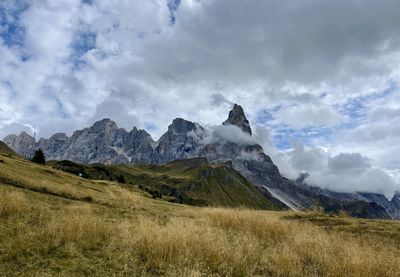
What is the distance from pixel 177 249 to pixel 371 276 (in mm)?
5715

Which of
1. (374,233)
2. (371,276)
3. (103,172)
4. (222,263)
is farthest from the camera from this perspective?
(103,172)

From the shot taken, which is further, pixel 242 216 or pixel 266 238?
pixel 242 216

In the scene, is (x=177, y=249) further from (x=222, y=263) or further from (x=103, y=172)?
(x=103, y=172)

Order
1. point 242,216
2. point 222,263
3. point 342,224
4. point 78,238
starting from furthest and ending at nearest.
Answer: point 342,224, point 242,216, point 78,238, point 222,263

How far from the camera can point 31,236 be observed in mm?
11391

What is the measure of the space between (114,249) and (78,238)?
154cm

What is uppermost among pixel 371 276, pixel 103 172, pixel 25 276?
pixel 103 172

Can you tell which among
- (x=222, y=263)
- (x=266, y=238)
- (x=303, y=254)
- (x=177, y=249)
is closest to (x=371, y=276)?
(x=303, y=254)

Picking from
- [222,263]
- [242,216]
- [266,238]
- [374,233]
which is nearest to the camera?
[222,263]

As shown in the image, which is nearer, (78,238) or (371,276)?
(371,276)

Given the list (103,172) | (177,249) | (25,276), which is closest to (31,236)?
(25,276)

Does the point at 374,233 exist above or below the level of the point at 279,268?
above

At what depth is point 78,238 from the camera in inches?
482

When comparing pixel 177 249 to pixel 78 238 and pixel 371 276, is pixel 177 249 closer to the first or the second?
pixel 78 238
